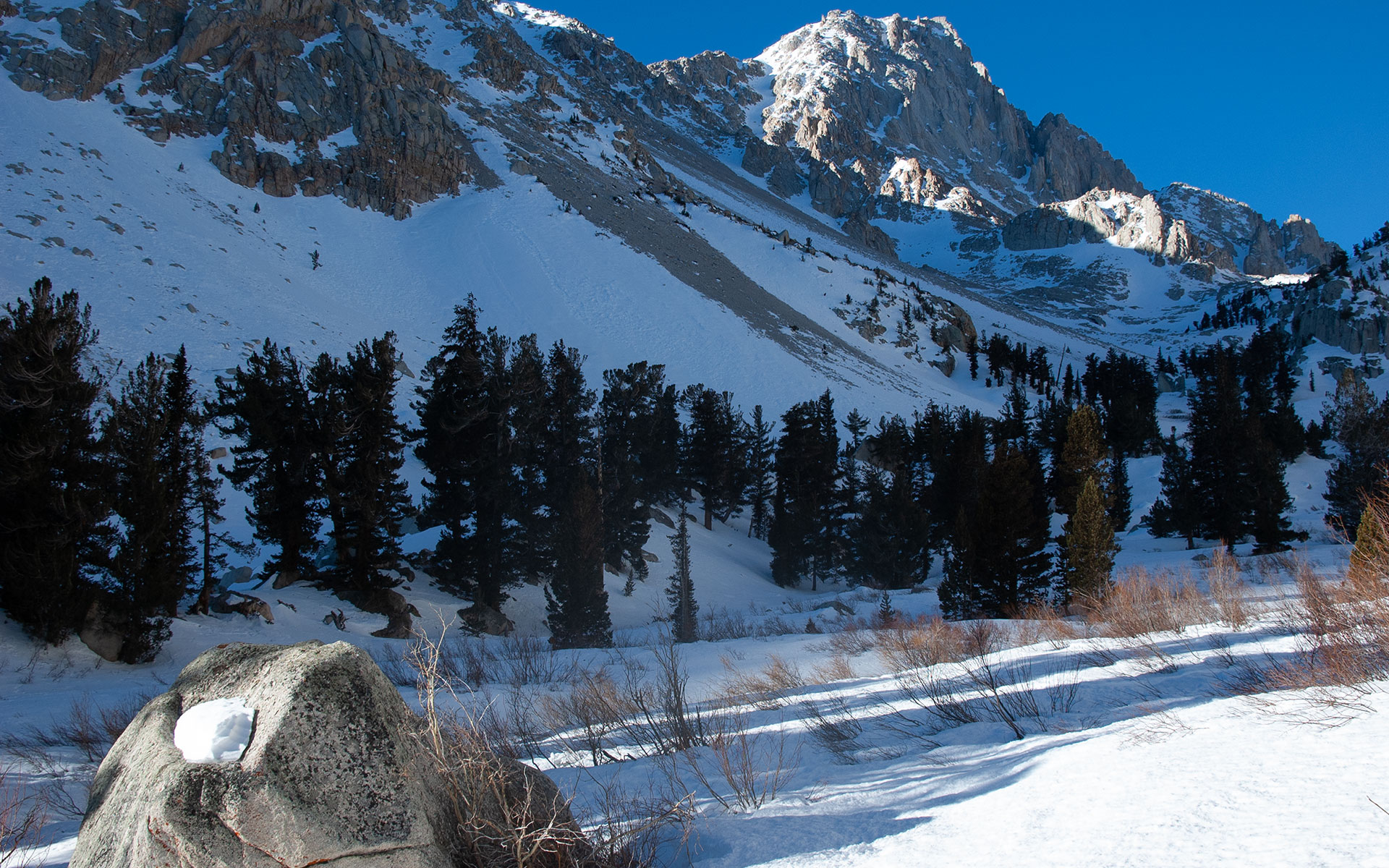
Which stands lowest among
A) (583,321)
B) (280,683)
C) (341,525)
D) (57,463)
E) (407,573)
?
(407,573)

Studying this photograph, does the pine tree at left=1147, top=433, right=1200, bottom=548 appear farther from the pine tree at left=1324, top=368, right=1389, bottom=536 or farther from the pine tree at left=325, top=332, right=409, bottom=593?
the pine tree at left=325, top=332, right=409, bottom=593

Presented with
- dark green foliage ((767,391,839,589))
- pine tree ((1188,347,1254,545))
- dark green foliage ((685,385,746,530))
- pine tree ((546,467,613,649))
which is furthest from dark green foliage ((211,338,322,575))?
pine tree ((1188,347,1254,545))

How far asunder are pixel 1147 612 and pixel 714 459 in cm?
3192

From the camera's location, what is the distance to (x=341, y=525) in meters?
19.9

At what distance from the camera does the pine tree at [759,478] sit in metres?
41.5

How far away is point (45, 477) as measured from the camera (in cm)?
1345

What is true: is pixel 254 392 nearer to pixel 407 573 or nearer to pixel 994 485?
pixel 407 573

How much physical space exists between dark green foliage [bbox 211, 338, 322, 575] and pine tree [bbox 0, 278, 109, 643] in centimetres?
557

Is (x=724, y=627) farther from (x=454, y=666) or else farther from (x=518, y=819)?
(x=518, y=819)

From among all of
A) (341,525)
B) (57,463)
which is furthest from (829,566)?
(57,463)

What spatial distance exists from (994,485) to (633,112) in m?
182

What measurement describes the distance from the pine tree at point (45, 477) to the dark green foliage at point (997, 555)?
21.5m

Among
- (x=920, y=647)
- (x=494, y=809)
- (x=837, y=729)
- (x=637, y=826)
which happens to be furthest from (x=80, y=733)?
(x=920, y=647)

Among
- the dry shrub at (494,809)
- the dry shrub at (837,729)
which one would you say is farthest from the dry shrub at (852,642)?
the dry shrub at (494,809)
